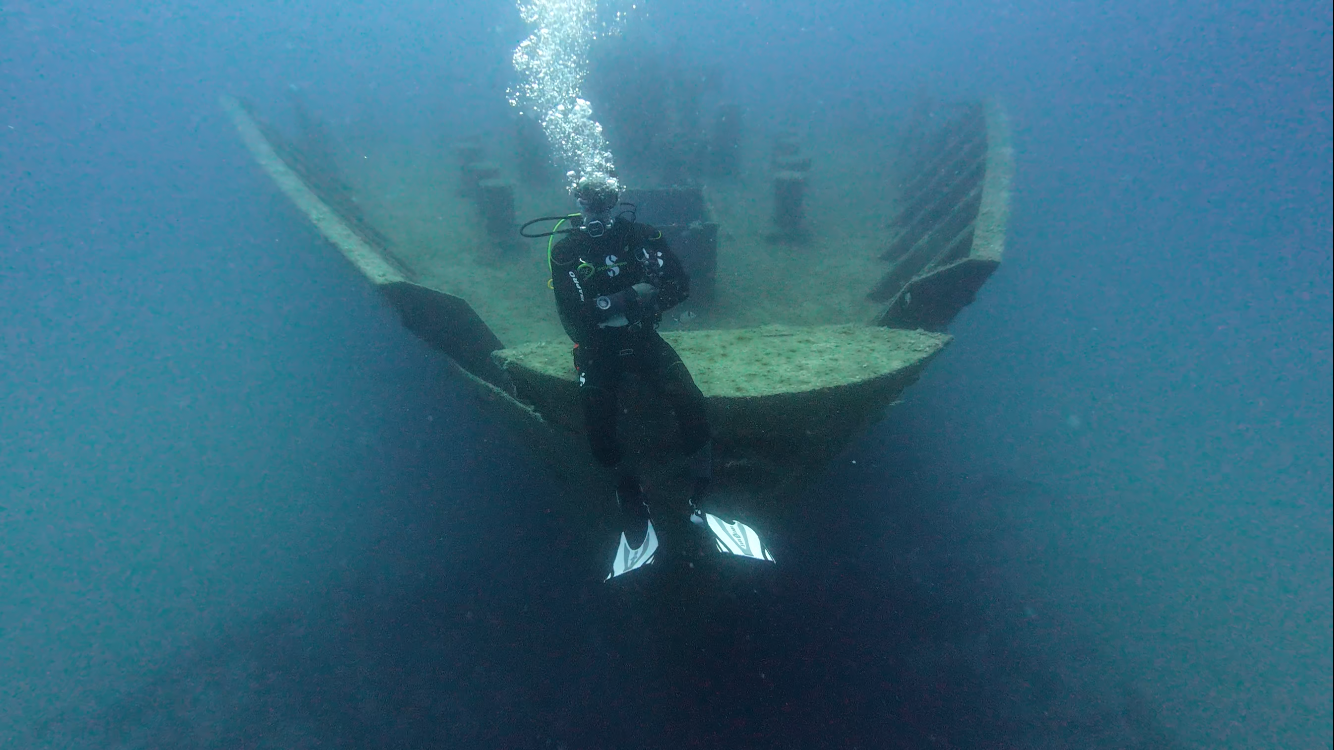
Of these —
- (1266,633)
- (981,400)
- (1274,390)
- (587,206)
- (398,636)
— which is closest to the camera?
(587,206)

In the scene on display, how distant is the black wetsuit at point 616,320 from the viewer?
3.24 metres

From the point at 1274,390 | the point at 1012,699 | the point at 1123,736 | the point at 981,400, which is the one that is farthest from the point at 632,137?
the point at 1274,390

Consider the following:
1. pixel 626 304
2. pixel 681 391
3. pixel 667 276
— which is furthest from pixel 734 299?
pixel 626 304

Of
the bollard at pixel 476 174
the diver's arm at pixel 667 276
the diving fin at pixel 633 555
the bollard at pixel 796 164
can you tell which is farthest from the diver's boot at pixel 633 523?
the bollard at pixel 796 164

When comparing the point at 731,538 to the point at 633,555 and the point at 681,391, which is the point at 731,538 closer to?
the point at 633,555

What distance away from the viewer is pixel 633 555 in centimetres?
360

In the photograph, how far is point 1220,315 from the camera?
49.8m

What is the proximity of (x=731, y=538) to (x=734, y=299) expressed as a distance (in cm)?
456

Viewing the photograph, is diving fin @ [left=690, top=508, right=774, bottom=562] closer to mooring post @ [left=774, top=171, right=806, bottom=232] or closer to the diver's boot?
the diver's boot

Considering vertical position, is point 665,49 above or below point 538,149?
above

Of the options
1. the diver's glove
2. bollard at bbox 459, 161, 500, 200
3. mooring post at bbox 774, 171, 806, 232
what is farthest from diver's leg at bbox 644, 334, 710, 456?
bollard at bbox 459, 161, 500, 200

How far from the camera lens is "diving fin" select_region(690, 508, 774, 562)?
356cm

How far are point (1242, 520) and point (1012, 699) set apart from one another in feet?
43.7

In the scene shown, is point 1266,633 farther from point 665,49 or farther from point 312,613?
point 665,49
